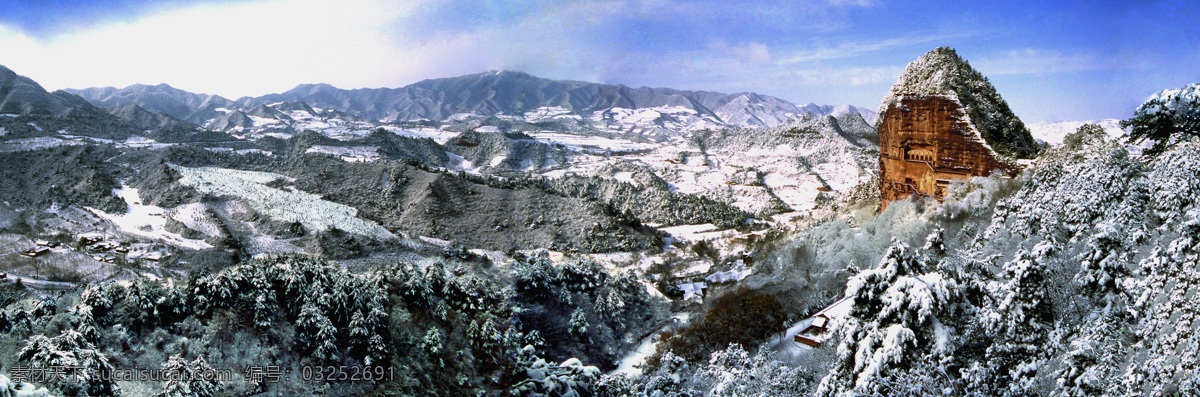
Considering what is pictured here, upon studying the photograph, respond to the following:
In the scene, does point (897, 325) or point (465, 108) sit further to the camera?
point (465, 108)

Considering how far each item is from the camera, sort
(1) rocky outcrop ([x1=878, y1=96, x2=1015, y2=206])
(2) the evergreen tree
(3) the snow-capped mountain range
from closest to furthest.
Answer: (2) the evergreen tree → (1) rocky outcrop ([x1=878, y1=96, x2=1015, y2=206]) → (3) the snow-capped mountain range

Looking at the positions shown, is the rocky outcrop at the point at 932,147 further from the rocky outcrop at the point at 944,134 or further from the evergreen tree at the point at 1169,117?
the evergreen tree at the point at 1169,117

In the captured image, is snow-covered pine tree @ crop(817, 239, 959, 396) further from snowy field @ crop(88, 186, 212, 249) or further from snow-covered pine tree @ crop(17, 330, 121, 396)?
snowy field @ crop(88, 186, 212, 249)

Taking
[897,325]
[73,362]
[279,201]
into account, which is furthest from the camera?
[279,201]

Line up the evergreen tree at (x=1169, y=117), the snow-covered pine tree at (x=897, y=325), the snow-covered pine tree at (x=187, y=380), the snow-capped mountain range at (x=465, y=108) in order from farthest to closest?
the snow-capped mountain range at (x=465, y=108)
the snow-covered pine tree at (x=187, y=380)
the evergreen tree at (x=1169, y=117)
the snow-covered pine tree at (x=897, y=325)

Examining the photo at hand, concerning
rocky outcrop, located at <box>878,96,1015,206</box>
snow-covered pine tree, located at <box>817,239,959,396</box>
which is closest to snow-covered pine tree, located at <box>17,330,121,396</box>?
snow-covered pine tree, located at <box>817,239,959,396</box>

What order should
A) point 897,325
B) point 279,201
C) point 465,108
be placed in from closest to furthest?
point 897,325 → point 279,201 → point 465,108

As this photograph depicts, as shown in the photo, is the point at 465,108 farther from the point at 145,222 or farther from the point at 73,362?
the point at 73,362

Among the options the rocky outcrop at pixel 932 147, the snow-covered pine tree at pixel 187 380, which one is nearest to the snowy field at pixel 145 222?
the snow-covered pine tree at pixel 187 380

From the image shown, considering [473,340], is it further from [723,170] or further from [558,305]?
[723,170]

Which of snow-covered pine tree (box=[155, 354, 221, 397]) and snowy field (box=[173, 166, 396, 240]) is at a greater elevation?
snowy field (box=[173, 166, 396, 240])

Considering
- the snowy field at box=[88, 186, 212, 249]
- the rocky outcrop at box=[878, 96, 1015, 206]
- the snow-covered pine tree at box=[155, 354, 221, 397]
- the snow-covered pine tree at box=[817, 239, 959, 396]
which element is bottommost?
the snow-covered pine tree at box=[155, 354, 221, 397]

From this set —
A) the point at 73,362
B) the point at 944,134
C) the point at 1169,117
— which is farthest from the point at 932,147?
the point at 73,362
